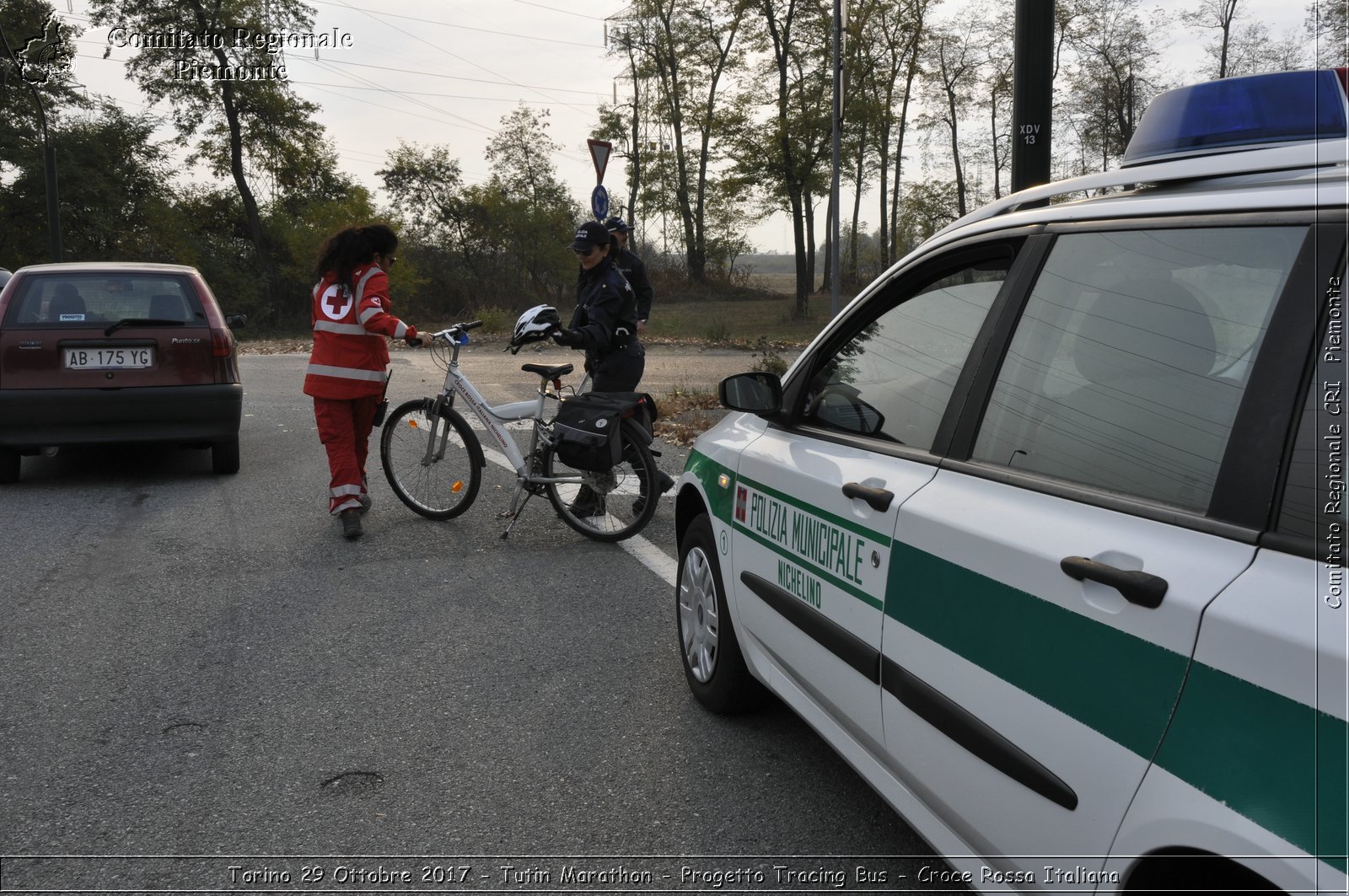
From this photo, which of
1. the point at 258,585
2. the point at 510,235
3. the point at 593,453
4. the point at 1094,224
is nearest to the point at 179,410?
the point at 258,585

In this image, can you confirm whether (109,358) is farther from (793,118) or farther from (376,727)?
(793,118)

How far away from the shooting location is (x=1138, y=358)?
2008 mm

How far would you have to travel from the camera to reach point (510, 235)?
4734 cm

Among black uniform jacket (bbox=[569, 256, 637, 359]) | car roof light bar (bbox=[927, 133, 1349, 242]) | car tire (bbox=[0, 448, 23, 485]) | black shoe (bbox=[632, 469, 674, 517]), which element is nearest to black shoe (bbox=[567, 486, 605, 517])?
black shoe (bbox=[632, 469, 674, 517])

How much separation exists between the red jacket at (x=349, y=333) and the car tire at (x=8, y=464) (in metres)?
3.07

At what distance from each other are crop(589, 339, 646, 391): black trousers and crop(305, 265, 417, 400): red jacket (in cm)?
114

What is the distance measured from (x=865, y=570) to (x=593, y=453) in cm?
353

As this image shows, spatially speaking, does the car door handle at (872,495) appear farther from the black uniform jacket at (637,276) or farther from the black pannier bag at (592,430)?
the black uniform jacket at (637,276)

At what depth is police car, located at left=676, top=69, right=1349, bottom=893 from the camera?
4.89ft

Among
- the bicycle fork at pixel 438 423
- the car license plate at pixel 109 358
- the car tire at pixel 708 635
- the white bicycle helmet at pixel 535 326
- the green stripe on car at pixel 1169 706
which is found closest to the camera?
the green stripe on car at pixel 1169 706

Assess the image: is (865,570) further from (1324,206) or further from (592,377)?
(592,377)

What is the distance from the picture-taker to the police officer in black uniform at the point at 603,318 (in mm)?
6520

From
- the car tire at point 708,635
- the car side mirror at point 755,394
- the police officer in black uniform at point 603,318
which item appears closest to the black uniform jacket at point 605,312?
the police officer in black uniform at point 603,318

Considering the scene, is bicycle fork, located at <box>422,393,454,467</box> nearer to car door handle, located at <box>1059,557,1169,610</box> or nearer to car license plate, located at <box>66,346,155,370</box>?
car license plate, located at <box>66,346,155,370</box>
